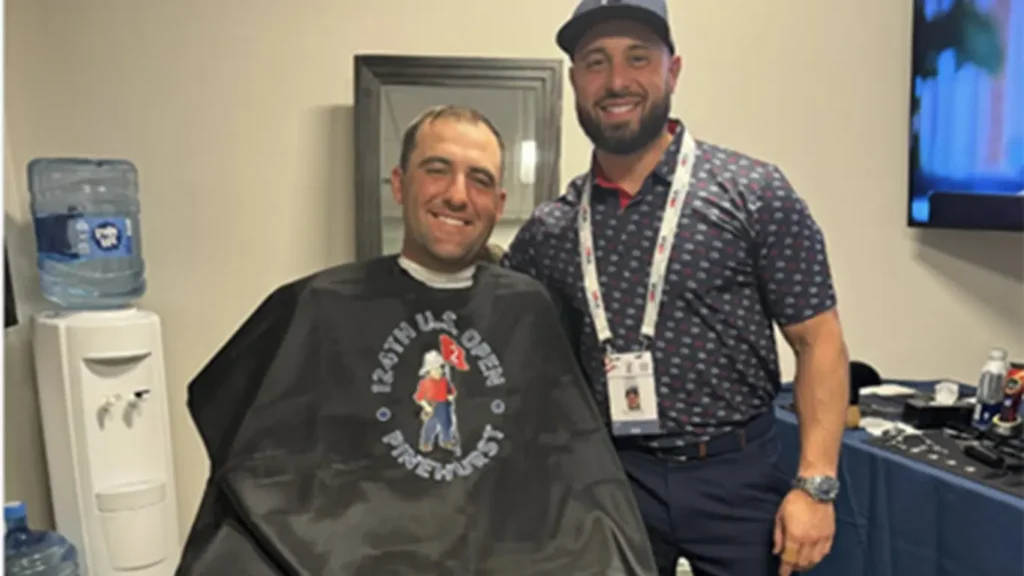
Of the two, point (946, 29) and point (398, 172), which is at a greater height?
point (946, 29)

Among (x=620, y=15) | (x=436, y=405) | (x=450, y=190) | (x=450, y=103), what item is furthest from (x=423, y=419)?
(x=450, y=103)

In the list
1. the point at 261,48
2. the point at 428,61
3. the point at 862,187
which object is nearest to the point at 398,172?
the point at 428,61

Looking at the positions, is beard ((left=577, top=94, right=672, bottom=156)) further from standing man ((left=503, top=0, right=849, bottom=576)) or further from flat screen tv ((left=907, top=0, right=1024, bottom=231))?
flat screen tv ((left=907, top=0, right=1024, bottom=231))

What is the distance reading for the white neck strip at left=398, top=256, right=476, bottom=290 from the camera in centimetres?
170

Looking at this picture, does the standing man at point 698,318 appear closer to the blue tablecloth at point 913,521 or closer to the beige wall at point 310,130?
the blue tablecloth at point 913,521

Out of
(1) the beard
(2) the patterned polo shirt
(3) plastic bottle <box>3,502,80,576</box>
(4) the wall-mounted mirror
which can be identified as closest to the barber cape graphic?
(2) the patterned polo shirt

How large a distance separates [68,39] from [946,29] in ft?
8.39

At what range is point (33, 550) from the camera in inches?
92.0

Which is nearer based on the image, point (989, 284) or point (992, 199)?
point (992, 199)

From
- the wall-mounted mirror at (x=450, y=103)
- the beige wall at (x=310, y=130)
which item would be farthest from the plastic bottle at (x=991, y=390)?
the wall-mounted mirror at (x=450, y=103)

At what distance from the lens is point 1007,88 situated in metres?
2.74

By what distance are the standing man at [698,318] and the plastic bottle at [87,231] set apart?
1374 millimetres

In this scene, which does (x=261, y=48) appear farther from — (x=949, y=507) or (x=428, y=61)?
(x=949, y=507)

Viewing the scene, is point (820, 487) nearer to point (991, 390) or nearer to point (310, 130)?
point (991, 390)
